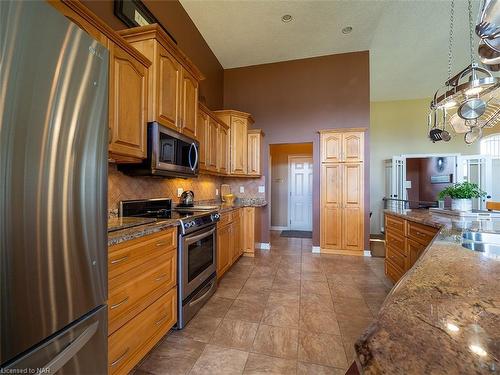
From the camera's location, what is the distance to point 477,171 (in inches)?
227

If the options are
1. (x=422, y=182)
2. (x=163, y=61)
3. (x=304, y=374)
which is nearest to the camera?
(x=304, y=374)

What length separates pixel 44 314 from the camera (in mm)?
789

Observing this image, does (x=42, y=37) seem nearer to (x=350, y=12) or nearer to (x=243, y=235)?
(x=243, y=235)

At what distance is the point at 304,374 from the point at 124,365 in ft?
3.56

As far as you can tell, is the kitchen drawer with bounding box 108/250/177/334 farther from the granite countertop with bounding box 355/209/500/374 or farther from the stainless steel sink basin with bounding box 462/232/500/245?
the stainless steel sink basin with bounding box 462/232/500/245

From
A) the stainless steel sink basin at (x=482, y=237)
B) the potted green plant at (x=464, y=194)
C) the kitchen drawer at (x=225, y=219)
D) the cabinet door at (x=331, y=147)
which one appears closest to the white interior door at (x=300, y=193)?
the cabinet door at (x=331, y=147)

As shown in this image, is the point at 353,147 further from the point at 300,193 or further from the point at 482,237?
the point at 482,237

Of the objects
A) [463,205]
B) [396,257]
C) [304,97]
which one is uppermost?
[304,97]

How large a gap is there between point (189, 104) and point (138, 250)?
1744 millimetres

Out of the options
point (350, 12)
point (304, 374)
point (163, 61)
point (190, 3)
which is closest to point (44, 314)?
point (304, 374)

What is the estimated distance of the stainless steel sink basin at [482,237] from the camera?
1490mm

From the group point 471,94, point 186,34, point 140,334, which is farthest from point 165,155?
point 471,94

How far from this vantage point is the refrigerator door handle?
0.82 metres

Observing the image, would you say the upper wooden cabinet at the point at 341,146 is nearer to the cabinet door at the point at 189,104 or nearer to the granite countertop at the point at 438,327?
the cabinet door at the point at 189,104
